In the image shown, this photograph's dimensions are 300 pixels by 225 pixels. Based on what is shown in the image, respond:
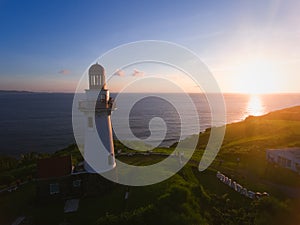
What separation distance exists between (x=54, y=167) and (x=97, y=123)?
460cm

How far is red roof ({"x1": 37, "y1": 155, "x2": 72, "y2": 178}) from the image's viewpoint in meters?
18.1

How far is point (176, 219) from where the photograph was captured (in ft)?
48.4

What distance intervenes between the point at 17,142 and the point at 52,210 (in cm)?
5626

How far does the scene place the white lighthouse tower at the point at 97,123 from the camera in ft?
57.1

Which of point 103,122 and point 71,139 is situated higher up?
point 103,122

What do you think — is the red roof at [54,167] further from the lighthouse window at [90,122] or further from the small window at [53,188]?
the lighthouse window at [90,122]

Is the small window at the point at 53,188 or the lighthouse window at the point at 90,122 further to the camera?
the small window at the point at 53,188

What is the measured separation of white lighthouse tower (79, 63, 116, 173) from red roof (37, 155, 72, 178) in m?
1.36

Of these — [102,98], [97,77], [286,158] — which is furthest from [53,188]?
[286,158]

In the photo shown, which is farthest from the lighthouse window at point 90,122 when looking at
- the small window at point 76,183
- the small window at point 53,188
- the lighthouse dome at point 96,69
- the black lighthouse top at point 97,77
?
the small window at point 53,188

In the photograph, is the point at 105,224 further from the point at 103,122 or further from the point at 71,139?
the point at 71,139

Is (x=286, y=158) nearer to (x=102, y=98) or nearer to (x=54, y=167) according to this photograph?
(x=102, y=98)

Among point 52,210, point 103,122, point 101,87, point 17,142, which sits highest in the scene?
point 101,87

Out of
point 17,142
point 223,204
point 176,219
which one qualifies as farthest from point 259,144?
point 17,142
